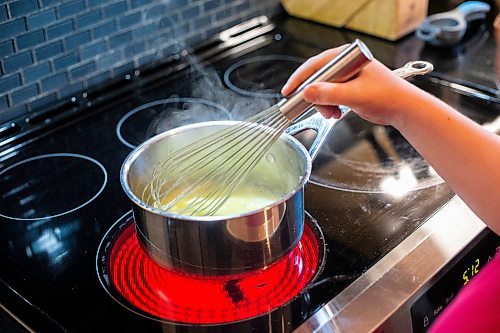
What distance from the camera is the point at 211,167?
0.75 m

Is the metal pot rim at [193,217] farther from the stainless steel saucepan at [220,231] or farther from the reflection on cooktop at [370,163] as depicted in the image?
the reflection on cooktop at [370,163]

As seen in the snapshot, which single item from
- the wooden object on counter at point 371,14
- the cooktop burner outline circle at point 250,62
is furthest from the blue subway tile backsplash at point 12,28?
the wooden object on counter at point 371,14

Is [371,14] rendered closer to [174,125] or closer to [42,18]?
[174,125]

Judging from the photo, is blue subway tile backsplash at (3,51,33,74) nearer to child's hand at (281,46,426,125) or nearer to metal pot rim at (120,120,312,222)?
metal pot rim at (120,120,312,222)

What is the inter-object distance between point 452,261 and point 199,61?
0.61 metres

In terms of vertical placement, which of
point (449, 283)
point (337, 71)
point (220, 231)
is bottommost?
point (449, 283)

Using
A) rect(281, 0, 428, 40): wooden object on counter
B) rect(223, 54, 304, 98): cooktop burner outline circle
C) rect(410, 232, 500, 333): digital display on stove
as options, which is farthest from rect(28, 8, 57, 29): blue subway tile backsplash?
rect(410, 232, 500, 333): digital display on stove

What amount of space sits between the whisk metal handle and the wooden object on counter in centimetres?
62

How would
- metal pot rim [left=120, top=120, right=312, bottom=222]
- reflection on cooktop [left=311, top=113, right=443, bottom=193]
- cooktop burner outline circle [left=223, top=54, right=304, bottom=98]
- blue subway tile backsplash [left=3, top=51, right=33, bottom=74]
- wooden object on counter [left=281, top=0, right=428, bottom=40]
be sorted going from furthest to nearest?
wooden object on counter [left=281, top=0, right=428, bottom=40] → cooktop burner outline circle [left=223, top=54, right=304, bottom=98] → blue subway tile backsplash [left=3, top=51, right=33, bottom=74] → reflection on cooktop [left=311, top=113, right=443, bottom=193] → metal pot rim [left=120, top=120, right=312, bottom=222]

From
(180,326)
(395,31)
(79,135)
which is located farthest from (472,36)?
(180,326)

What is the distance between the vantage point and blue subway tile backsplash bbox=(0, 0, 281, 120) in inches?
38.0

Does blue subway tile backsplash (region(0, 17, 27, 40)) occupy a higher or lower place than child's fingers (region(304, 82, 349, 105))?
lower

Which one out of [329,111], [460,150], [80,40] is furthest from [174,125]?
[460,150]

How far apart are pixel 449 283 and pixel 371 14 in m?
0.65
